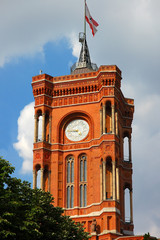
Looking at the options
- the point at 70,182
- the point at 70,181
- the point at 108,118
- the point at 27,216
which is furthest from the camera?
the point at 108,118

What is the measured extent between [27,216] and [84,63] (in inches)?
1335

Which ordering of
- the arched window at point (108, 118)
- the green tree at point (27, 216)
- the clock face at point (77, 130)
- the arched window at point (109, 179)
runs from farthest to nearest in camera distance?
the clock face at point (77, 130)
the arched window at point (108, 118)
the arched window at point (109, 179)
the green tree at point (27, 216)

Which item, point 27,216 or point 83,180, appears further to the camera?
point 83,180

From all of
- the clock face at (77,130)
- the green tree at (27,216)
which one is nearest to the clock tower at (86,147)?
the clock face at (77,130)

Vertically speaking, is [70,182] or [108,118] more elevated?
[108,118]

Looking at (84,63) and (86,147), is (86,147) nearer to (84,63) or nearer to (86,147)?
(86,147)

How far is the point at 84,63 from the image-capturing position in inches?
3049

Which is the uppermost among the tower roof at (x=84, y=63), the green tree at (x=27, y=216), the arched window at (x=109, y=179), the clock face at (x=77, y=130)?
the tower roof at (x=84, y=63)

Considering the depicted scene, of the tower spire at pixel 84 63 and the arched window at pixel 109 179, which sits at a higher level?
the tower spire at pixel 84 63

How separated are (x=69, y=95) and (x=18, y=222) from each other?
2791 centimetres

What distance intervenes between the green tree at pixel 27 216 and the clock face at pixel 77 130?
16.9 metres

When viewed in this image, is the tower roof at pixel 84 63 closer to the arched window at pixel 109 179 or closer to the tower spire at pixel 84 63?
the tower spire at pixel 84 63

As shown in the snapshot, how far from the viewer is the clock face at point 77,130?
229ft

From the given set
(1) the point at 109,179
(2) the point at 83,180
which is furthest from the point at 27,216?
(2) the point at 83,180
